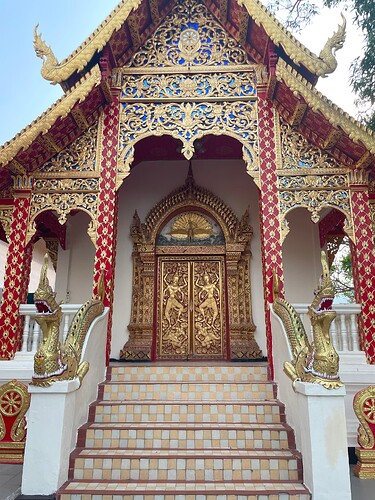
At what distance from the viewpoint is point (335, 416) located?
111 inches

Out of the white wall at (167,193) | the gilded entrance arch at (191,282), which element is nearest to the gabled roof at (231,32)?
the white wall at (167,193)

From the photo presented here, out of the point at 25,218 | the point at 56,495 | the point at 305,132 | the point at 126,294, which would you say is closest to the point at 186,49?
the point at 305,132

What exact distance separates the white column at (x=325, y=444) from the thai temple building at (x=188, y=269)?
0.01 m

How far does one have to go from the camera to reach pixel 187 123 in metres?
4.77

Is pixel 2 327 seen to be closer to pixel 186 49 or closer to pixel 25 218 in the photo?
pixel 25 218

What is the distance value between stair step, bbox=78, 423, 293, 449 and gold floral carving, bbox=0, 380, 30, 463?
85 centimetres

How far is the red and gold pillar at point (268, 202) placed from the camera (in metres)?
4.38

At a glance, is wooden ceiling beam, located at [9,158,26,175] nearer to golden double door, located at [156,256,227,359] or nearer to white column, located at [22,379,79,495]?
golden double door, located at [156,256,227,359]

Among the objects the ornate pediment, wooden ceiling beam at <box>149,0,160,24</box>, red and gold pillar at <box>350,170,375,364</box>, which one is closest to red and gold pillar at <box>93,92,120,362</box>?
the ornate pediment

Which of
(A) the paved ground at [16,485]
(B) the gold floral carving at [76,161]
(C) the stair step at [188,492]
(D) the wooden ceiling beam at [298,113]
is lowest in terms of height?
(A) the paved ground at [16,485]

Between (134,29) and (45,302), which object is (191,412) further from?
(134,29)

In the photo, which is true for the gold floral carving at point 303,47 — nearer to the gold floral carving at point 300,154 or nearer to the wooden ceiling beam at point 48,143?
the gold floral carving at point 300,154

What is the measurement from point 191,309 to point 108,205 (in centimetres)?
203

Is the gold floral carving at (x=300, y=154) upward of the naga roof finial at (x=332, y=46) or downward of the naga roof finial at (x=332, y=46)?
downward
